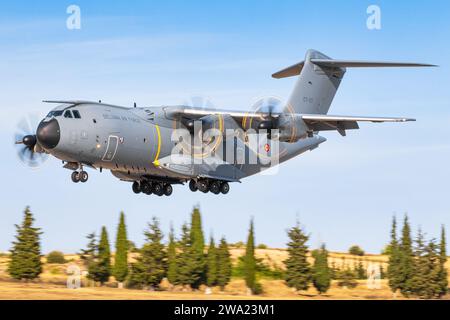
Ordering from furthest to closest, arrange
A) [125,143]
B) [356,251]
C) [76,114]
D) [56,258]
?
[356,251], [56,258], [125,143], [76,114]

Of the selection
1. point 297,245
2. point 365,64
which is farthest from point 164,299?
point 297,245

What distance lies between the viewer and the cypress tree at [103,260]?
5109cm

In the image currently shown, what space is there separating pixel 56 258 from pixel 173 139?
88.3ft

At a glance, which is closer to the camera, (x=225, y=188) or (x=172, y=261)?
(x=225, y=188)

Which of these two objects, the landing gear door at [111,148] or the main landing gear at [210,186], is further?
the main landing gear at [210,186]

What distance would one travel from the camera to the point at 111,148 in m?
32.3

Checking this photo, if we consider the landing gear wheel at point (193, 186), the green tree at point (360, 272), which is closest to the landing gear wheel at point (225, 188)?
the landing gear wheel at point (193, 186)

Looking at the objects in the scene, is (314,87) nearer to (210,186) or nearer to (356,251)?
(210,186)

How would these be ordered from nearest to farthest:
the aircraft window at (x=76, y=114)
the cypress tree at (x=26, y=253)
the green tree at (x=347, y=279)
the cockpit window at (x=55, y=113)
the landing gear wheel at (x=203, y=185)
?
the cockpit window at (x=55, y=113)
the aircraft window at (x=76, y=114)
the landing gear wheel at (x=203, y=185)
the cypress tree at (x=26, y=253)
the green tree at (x=347, y=279)

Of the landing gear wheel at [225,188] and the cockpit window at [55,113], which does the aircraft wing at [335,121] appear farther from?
the cockpit window at [55,113]

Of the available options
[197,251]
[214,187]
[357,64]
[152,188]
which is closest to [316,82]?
[357,64]

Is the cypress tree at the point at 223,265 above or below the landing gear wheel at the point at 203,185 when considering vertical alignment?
below

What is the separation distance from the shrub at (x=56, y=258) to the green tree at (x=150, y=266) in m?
7.87

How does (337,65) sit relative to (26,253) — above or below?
above
